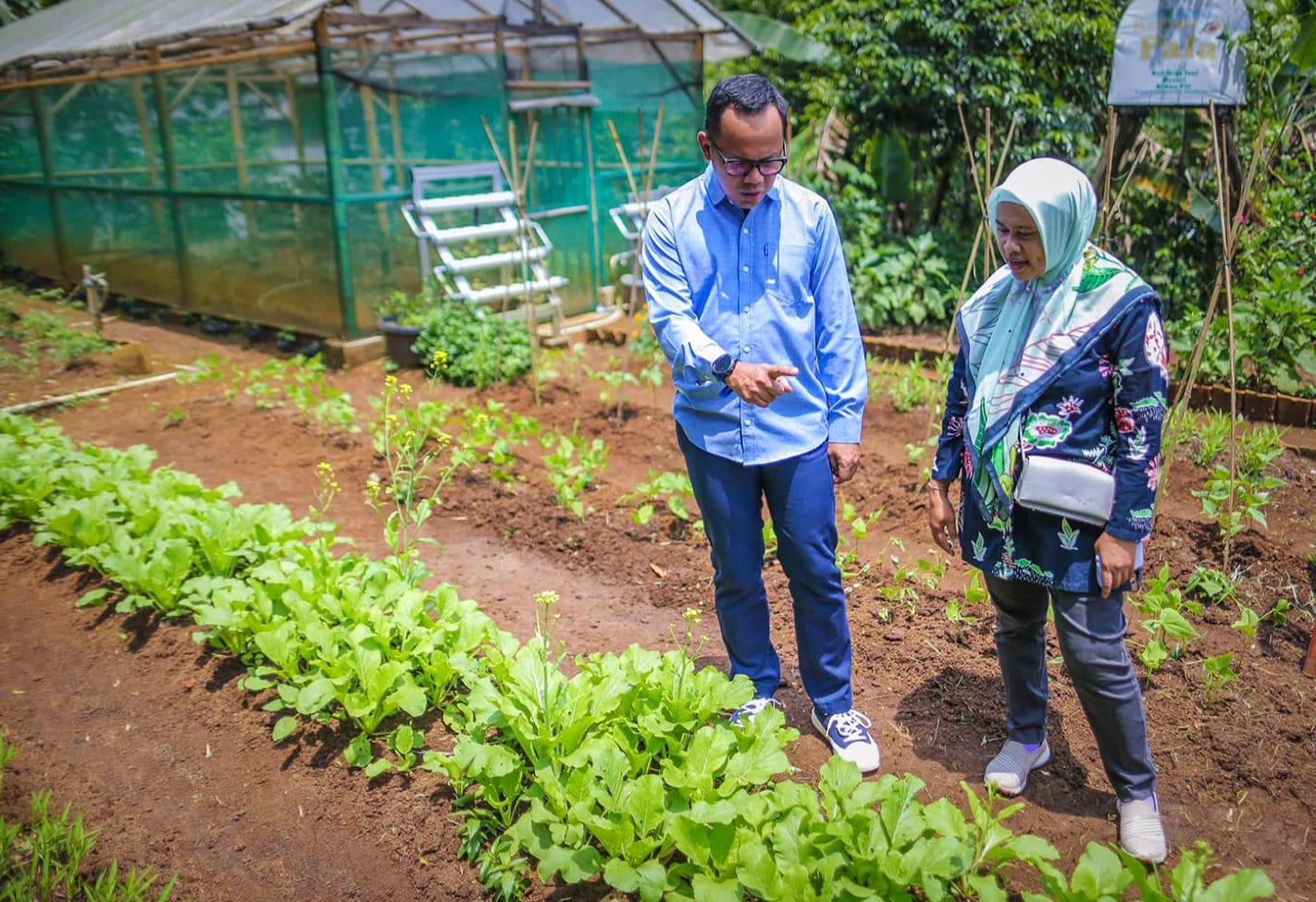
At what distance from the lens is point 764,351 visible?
2793 mm

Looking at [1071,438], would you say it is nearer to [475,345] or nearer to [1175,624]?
[1175,624]

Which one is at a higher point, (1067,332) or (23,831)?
(1067,332)

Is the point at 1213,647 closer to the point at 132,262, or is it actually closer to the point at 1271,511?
the point at 1271,511

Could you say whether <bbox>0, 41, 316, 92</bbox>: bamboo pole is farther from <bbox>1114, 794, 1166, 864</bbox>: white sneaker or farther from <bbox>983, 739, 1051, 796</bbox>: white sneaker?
<bbox>1114, 794, 1166, 864</bbox>: white sneaker

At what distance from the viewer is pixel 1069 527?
2.43 m

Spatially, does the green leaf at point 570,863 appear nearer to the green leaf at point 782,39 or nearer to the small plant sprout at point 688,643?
the small plant sprout at point 688,643

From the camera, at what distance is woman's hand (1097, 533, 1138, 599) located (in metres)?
2.37

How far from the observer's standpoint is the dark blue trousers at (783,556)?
2.84m

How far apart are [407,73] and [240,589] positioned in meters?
6.36

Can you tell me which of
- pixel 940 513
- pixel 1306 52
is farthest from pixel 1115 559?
pixel 1306 52

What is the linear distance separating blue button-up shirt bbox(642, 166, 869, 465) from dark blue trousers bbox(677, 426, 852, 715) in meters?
0.08

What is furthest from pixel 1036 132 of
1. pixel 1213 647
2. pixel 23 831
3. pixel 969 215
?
pixel 23 831

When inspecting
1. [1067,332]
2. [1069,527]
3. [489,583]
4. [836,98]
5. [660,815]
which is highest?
[836,98]

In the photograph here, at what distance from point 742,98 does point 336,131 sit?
6.13 metres
